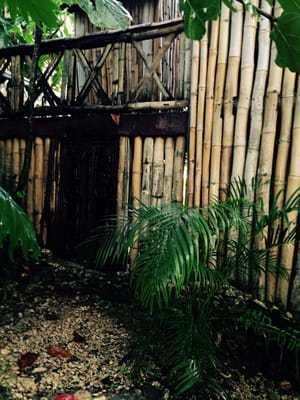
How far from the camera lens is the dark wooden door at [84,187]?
118 inches

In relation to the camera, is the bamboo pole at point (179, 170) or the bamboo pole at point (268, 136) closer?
the bamboo pole at point (268, 136)

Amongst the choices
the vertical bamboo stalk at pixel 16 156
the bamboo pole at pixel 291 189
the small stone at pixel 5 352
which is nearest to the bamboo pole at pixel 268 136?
the bamboo pole at pixel 291 189

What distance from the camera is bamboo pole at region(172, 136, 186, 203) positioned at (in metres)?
2.60

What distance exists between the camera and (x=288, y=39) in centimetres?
47

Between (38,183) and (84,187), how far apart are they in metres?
0.52

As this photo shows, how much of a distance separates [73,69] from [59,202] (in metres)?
1.27

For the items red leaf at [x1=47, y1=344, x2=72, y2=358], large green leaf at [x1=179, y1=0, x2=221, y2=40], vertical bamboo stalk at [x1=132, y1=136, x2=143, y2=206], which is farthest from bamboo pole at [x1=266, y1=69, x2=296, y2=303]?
large green leaf at [x1=179, y1=0, x2=221, y2=40]

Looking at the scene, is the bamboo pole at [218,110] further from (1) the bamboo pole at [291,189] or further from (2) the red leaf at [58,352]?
(2) the red leaf at [58,352]

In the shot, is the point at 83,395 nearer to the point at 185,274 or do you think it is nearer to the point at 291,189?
the point at 185,274

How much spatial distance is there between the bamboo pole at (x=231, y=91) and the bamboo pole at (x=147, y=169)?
0.60 metres

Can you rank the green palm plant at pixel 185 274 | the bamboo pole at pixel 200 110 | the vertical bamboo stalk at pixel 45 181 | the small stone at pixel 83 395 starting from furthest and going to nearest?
the vertical bamboo stalk at pixel 45 181 < the bamboo pole at pixel 200 110 < the small stone at pixel 83 395 < the green palm plant at pixel 185 274

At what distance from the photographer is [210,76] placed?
2439 mm

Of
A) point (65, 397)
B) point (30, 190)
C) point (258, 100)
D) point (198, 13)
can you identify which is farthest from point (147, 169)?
point (198, 13)

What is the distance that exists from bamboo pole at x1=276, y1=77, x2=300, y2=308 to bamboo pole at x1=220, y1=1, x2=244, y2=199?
418 millimetres
